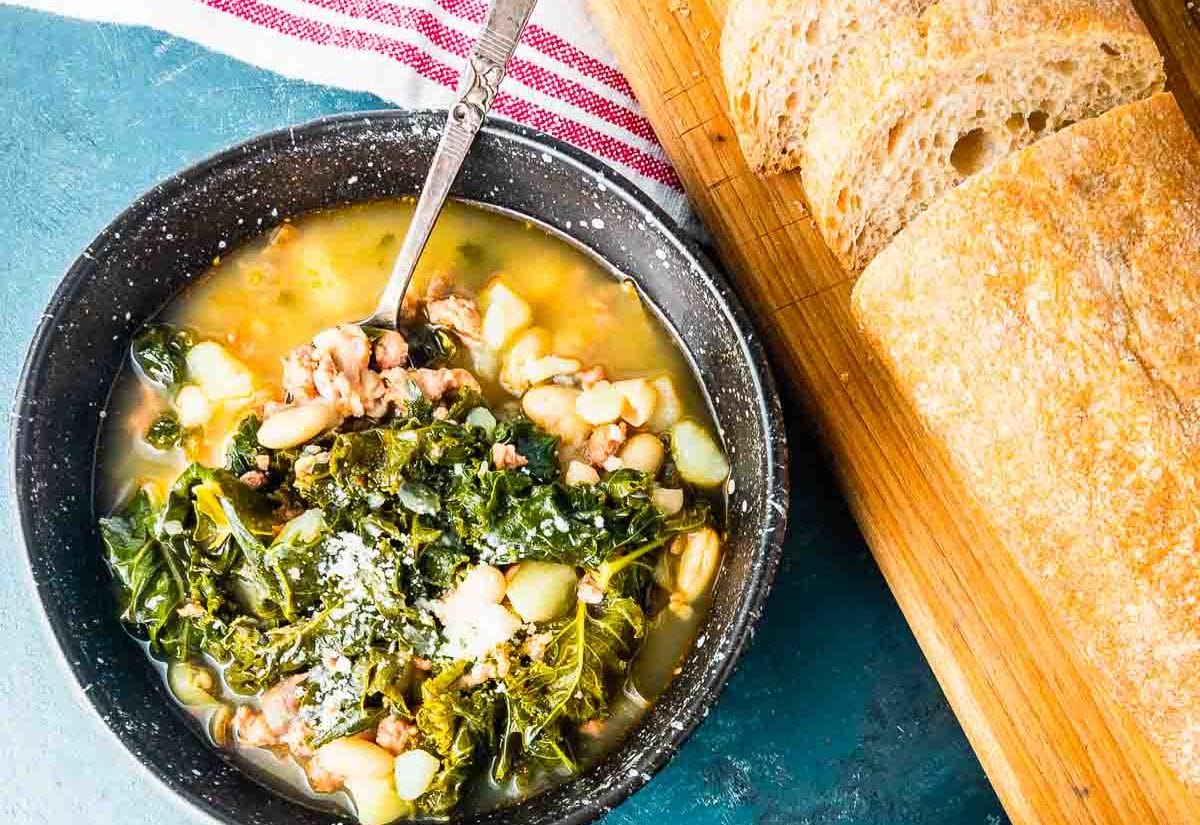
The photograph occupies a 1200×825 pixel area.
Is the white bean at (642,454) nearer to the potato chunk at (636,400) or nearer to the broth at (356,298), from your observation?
the potato chunk at (636,400)

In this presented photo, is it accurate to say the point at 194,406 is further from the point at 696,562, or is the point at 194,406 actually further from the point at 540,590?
the point at 696,562

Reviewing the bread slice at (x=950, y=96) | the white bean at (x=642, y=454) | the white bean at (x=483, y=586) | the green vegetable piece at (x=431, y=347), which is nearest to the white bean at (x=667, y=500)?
the white bean at (x=642, y=454)

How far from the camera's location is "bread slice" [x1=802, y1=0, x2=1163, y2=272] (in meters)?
2.60

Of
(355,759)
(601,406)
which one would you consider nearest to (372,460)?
(601,406)

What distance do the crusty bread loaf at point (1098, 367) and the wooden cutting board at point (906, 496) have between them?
0.22 meters

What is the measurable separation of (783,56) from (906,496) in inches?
47.0

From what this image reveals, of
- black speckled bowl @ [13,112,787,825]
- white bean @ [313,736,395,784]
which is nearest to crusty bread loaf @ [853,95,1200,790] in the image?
black speckled bowl @ [13,112,787,825]

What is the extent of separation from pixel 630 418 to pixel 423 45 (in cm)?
129

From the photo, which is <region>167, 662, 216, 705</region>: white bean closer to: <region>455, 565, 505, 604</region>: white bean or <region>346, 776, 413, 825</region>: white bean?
<region>346, 776, 413, 825</region>: white bean

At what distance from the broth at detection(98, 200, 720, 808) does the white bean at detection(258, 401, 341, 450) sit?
246 mm

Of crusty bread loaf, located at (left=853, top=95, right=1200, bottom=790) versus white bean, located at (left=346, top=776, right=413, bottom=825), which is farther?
white bean, located at (left=346, top=776, right=413, bottom=825)

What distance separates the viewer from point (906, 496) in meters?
2.90

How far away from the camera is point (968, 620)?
285cm

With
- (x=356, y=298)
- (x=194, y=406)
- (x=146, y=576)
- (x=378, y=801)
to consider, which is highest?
(x=356, y=298)
